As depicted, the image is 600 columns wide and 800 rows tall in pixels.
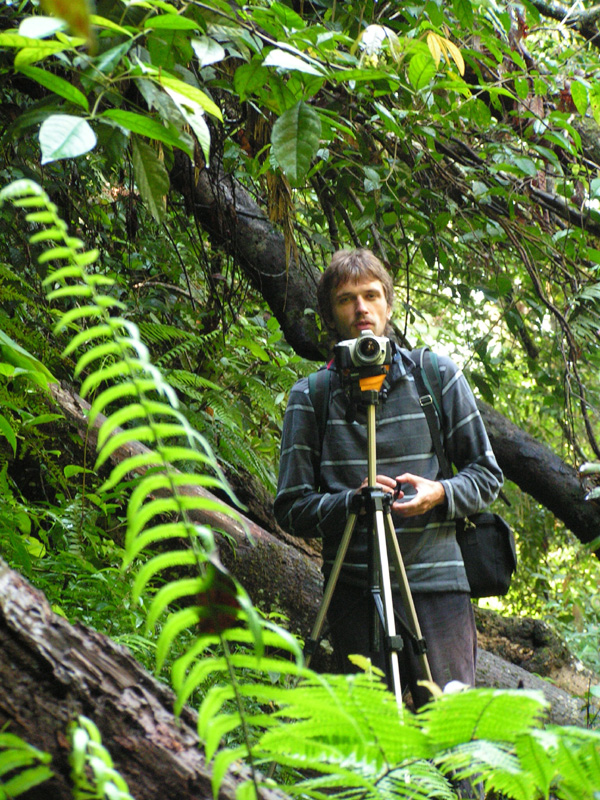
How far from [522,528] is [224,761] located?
5.63 meters

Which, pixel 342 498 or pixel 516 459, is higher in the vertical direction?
pixel 342 498

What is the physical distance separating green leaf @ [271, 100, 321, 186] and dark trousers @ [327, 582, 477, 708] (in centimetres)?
133

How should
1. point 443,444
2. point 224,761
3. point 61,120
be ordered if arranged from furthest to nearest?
1. point 443,444
2. point 61,120
3. point 224,761

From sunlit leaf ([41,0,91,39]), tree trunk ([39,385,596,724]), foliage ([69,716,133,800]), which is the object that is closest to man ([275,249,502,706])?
tree trunk ([39,385,596,724])

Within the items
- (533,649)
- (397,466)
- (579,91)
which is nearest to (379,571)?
(397,466)

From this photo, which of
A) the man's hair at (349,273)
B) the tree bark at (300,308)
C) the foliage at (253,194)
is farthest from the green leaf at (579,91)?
the tree bark at (300,308)

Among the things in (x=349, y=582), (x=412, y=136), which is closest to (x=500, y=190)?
(x=412, y=136)

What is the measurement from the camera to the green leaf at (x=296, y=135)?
158 cm

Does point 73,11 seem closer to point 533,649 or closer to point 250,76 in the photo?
point 250,76

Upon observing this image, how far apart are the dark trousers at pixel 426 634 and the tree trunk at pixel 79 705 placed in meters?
1.44

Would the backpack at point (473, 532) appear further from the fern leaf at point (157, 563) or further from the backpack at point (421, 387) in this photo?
the fern leaf at point (157, 563)

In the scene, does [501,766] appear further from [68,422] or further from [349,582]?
[68,422]

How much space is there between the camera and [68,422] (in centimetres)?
296

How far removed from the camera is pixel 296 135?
159 cm
